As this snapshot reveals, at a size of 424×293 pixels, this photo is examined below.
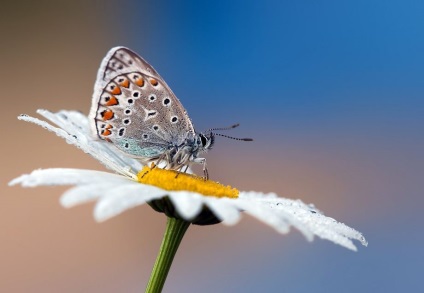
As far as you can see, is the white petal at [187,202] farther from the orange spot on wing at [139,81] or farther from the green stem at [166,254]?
the orange spot on wing at [139,81]

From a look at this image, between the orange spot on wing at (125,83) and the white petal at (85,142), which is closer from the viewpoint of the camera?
the orange spot on wing at (125,83)

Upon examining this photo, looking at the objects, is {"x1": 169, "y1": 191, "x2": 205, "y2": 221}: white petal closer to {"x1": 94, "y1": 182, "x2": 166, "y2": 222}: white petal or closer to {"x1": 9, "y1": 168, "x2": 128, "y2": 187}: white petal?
{"x1": 94, "y1": 182, "x2": 166, "y2": 222}: white petal

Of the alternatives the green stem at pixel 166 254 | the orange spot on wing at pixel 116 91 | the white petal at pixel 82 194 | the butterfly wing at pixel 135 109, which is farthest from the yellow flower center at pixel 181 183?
the white petal at pixel 82 194

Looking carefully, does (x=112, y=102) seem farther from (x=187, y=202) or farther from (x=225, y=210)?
(x=225, y=210)

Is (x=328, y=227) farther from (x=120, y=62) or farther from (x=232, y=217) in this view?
(x=120, y=62)

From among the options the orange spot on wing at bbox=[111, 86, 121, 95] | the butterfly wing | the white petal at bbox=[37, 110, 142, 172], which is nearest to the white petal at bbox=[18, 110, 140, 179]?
the white petal at bbox=[37, 110, 142, 172]

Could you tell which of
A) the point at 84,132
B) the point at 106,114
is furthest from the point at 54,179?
the point at 84,132
